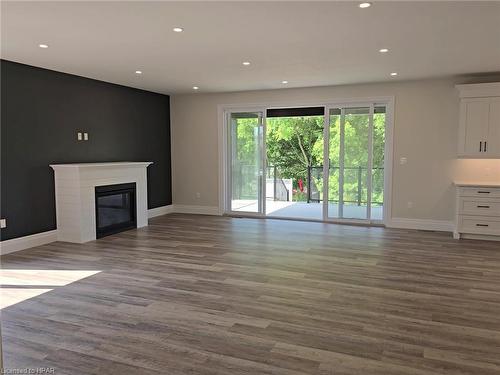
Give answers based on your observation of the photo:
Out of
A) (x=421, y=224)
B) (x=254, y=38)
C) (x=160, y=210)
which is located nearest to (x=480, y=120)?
(x=421, y=224)

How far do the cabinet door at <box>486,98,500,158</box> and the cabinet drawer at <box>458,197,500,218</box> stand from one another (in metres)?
0.76

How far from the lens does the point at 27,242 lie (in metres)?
5.57

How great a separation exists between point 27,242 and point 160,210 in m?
3.20

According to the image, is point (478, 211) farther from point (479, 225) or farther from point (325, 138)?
point (325, 138)

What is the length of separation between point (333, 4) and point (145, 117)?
555 cm

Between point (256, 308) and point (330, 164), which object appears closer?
point (256, 308)

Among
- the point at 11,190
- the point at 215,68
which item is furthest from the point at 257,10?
the point at 11,190

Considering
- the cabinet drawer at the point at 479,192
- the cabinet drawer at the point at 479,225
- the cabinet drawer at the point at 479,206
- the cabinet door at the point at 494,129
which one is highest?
the cabinet door at the point at 494,129

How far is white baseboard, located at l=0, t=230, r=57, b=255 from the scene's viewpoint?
17.3ft

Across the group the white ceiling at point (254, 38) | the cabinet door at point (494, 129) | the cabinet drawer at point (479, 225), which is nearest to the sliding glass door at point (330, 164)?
the white ceiling at point (254, 38)

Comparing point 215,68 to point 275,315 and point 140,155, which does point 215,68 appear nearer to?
point 140,155

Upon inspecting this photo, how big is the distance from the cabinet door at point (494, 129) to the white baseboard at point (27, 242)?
22.8 feet

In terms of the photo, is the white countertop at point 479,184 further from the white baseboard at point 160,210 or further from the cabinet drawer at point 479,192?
the white baseboard at point 160,210

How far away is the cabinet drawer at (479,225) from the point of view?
5.96 metres
